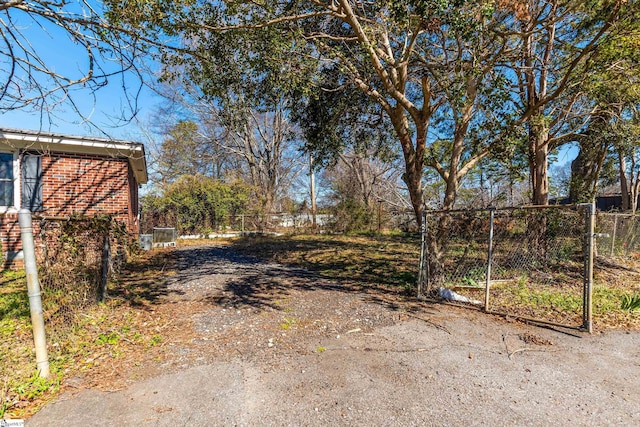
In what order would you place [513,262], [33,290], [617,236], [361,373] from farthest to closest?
[617,236], [513,262], [361,373], [33,290]

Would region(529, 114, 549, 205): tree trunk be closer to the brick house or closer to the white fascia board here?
the white fascia board

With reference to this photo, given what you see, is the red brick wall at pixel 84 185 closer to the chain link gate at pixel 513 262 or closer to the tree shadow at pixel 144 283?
the tree shadow at pixel 144 283

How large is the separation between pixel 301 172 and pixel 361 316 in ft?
72.4

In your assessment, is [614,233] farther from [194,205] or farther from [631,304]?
[194,205]

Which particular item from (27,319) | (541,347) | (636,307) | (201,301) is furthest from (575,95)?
(27,319)

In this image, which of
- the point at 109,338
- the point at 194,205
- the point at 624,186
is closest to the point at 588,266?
the point at 109,338

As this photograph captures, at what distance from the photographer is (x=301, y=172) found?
25.9 metres

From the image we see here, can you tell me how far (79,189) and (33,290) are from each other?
5.99 metres

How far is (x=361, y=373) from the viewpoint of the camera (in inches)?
115

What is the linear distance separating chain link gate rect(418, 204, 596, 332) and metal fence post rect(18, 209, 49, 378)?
15.9 feet

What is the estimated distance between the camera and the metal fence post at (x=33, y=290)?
8.77ft

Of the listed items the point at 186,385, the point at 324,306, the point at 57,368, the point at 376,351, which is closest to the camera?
the point at 186,385

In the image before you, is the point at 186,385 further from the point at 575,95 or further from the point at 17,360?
the point at 575,95

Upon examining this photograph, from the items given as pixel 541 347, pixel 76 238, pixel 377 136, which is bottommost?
pixel 541 347
